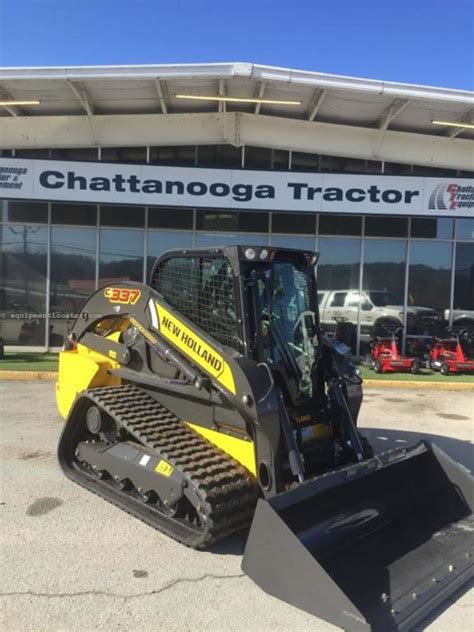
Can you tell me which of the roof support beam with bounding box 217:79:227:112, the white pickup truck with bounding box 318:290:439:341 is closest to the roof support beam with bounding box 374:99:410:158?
the white pickup truck with bounding box 318:290:439:341

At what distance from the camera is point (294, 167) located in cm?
1411

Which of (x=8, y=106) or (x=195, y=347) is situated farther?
(x=8, y=106)

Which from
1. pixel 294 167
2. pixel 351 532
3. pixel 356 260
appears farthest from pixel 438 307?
pixel 351 532

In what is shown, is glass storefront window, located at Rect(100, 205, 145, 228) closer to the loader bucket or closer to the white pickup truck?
the white pickup truck

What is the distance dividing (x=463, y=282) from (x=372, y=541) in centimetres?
1200

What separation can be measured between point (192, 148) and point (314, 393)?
34.7ft

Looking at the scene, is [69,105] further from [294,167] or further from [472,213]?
[472,213]

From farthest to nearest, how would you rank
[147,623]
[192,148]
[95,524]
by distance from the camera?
[192,148]
[95,524]
[147,623]

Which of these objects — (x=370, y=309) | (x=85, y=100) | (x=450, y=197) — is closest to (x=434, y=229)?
(x=450, y=197)

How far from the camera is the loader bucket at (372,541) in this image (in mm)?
3117

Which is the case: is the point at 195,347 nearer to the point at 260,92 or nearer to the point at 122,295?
the point at 122,295

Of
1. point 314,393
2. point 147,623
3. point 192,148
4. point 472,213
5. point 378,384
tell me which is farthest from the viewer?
point 192,148

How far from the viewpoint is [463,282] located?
1451 centimetres

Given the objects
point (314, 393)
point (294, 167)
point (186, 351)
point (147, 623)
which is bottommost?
point (147, 623)
